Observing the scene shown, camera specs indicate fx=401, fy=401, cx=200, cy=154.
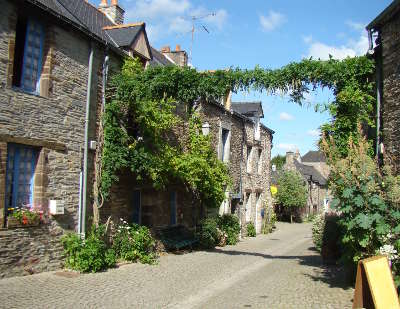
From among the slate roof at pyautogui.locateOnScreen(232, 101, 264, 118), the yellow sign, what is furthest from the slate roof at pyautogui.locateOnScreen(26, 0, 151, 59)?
the slate roof at pyautogui.locateOnScreen(232, 101, 264, 118)

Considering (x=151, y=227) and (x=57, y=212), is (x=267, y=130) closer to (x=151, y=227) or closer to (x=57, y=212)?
(x=151, y=227)

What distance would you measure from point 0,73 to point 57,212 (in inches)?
120

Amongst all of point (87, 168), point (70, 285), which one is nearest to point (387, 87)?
point (87, 168)

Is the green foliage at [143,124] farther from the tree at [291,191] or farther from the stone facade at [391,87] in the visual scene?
the tree at [291,191]

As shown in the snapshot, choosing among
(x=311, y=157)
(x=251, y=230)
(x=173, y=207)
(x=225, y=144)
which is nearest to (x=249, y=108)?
(x=225, y=144)

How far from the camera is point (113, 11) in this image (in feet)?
→ 47.6

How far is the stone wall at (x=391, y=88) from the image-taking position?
8.81 metres

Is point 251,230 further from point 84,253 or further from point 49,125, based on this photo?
point 49,125

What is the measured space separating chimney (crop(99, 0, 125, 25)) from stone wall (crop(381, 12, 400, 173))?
924 cm

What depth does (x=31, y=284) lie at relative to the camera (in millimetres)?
7324

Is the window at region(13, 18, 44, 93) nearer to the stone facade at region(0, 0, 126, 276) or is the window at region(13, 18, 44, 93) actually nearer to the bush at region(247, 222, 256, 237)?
the stone facade at region(0, 0, 126, 276)

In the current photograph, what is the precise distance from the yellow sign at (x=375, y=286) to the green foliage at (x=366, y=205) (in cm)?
71

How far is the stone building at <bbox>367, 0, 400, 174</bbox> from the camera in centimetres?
882

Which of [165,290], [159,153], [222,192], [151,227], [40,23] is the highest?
[40,23]
